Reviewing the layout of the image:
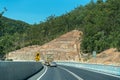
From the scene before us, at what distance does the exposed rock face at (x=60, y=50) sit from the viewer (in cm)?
17450

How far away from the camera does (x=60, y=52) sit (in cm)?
17725

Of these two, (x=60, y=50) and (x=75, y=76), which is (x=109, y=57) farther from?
(x=60, y=50)

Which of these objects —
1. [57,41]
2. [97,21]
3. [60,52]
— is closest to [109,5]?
[97,21]

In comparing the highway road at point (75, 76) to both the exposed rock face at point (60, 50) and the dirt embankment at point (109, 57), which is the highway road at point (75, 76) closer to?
the dirt embankment at point (109, 57)

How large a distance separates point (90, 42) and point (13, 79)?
118 m

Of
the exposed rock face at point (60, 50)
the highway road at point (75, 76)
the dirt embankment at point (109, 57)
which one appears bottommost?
the highway road at point (75, 76)

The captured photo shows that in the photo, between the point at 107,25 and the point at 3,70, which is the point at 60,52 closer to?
the point at 107,25

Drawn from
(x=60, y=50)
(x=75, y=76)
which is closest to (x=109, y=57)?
(x=75, y=76)

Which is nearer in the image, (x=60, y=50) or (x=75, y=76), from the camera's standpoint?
(x=75, y=76)

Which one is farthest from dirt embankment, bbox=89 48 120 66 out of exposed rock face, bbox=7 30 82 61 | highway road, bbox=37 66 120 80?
exposed rock face, bbox=7 30 82 61

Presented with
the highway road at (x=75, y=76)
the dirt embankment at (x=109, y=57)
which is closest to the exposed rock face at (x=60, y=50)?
the dirt embankment at (x=109, y=57)

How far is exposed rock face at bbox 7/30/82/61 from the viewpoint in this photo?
174500 millimetres

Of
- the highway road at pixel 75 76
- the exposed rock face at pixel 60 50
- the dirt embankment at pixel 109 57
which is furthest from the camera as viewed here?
the exposed rock face at pixel 60 50

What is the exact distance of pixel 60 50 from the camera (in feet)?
586
